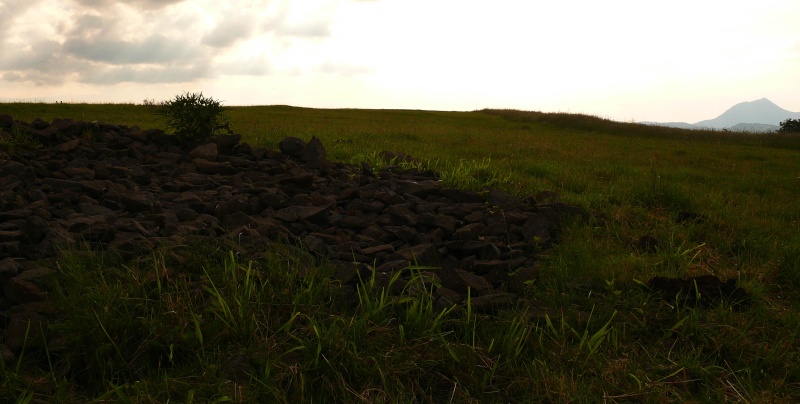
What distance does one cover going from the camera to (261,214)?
557cm

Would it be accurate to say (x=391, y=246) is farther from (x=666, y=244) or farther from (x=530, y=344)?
(x=666, y=244)

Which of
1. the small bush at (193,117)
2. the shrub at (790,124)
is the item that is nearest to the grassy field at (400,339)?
the small bush at (193,117)

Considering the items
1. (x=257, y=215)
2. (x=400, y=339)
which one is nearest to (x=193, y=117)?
(x=257, y=215)

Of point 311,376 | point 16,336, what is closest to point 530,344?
point 311,376

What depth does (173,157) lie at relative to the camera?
26.3ft

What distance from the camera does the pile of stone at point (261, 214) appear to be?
14.2ft

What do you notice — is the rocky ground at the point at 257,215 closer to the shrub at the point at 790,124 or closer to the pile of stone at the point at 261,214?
the pile of stone at the point at 261,214

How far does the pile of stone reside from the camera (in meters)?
4.33

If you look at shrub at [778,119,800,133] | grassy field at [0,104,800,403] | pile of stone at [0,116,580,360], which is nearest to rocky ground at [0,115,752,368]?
pile of stone at [0,116,580,360]

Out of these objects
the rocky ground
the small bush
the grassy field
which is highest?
the small bush

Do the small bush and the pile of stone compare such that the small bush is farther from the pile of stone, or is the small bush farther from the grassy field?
the grassy field

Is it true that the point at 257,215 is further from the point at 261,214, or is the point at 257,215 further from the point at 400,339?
the point at 400,339

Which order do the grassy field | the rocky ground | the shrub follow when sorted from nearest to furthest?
the grassy field, the rocky ground, the shrub

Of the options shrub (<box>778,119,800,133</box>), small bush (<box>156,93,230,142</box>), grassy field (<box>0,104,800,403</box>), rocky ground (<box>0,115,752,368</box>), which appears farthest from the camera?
shrub (<box>778,119,800,133</box>)
